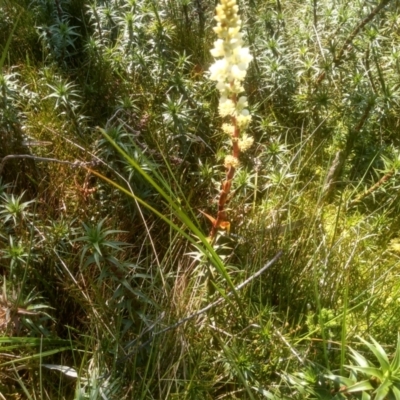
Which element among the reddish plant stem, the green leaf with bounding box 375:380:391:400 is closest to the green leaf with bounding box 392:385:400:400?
the green leaf with bounding box 375:380:391:400

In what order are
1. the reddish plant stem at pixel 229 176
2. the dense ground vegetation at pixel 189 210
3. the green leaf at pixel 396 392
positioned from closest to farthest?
the green leaf at pixel 396 392 < the reddish plant stem at pixel 229 176 < the dense ground vegetation at pixel 189 210

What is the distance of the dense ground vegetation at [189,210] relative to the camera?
1.56 meters

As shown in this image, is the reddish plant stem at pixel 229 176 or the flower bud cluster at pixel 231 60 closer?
the flower bud cluster at pixel 231 60

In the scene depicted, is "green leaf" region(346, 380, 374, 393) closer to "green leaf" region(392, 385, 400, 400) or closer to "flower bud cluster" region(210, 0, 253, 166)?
"green leaf" region(392, 385, 400, 400)

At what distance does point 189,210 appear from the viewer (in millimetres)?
1954

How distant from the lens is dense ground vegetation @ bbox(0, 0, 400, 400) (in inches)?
61.2

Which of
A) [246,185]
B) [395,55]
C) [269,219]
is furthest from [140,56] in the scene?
[395,55]

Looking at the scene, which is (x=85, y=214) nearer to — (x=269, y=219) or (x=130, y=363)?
(x=130, y=363)

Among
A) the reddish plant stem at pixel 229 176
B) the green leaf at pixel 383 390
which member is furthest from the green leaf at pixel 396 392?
the reddish plant stem at pixel 229 176

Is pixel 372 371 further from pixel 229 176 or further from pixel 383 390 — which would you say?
pixel 229 176

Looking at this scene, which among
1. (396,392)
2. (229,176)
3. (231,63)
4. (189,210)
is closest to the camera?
(396,392)

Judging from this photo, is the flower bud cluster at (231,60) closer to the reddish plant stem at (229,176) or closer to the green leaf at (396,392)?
the reddish plant stem at (229,176)

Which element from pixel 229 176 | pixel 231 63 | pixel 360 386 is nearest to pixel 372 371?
pixel 360 386

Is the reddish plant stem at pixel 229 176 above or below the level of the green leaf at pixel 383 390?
above
